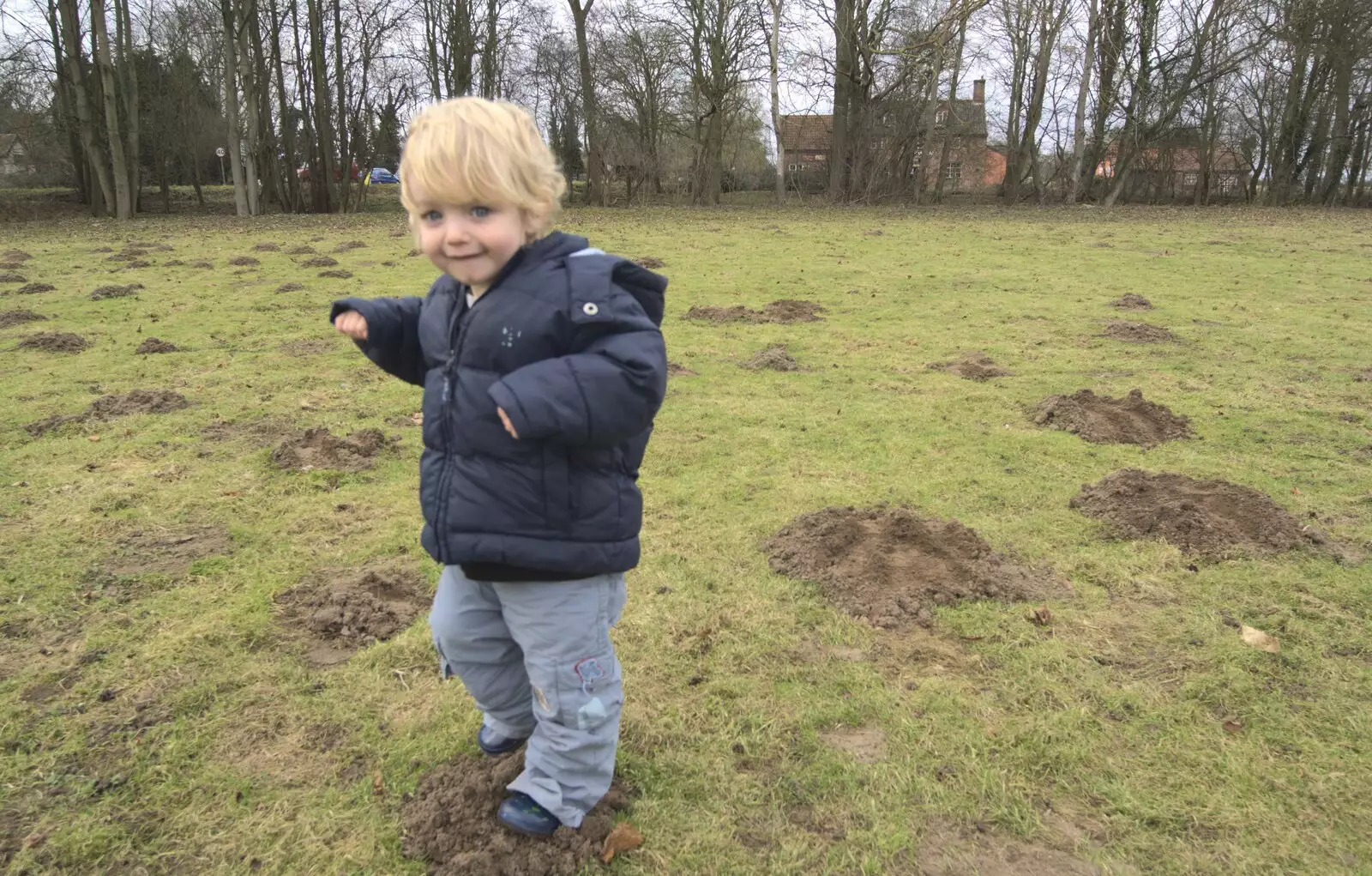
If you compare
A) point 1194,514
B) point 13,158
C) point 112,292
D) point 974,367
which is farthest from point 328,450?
point 13,158

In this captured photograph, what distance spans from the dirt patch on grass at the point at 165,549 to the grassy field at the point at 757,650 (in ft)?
0.07

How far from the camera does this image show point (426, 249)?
6.64ft

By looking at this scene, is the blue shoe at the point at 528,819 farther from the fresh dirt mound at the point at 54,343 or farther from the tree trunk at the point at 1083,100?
the tree trunk at the point at 1083,100

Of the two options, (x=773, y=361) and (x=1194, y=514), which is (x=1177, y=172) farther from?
(x=1194, y=514)

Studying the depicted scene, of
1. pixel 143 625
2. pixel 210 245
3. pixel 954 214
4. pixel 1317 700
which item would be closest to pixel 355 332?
pixel 143 625

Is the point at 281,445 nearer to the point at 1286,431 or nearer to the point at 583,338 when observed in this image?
the point at 583,338

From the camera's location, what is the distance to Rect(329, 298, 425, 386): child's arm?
7.49ft

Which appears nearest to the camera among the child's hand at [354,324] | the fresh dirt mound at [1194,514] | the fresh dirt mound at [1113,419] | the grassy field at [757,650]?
the child's hand at [354,324]

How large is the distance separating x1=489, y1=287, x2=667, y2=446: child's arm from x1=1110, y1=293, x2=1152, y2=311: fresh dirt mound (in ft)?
35.1

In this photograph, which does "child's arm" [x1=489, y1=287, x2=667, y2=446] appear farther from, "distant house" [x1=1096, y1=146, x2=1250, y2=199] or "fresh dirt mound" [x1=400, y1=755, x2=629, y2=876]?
"distant house" [x1=1096, y1=146, x2=1250, y2=199]

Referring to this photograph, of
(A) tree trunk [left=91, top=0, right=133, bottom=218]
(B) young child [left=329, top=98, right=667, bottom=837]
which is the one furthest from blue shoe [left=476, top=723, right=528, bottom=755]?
(A) tree trunk [left=91, top=0, right=133, bottom=218]

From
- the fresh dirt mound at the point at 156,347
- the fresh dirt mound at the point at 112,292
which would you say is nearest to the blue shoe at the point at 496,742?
the fresh dirt mound at the point at 156,347

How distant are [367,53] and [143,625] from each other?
32618 millimetres

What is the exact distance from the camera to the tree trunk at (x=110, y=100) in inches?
925
